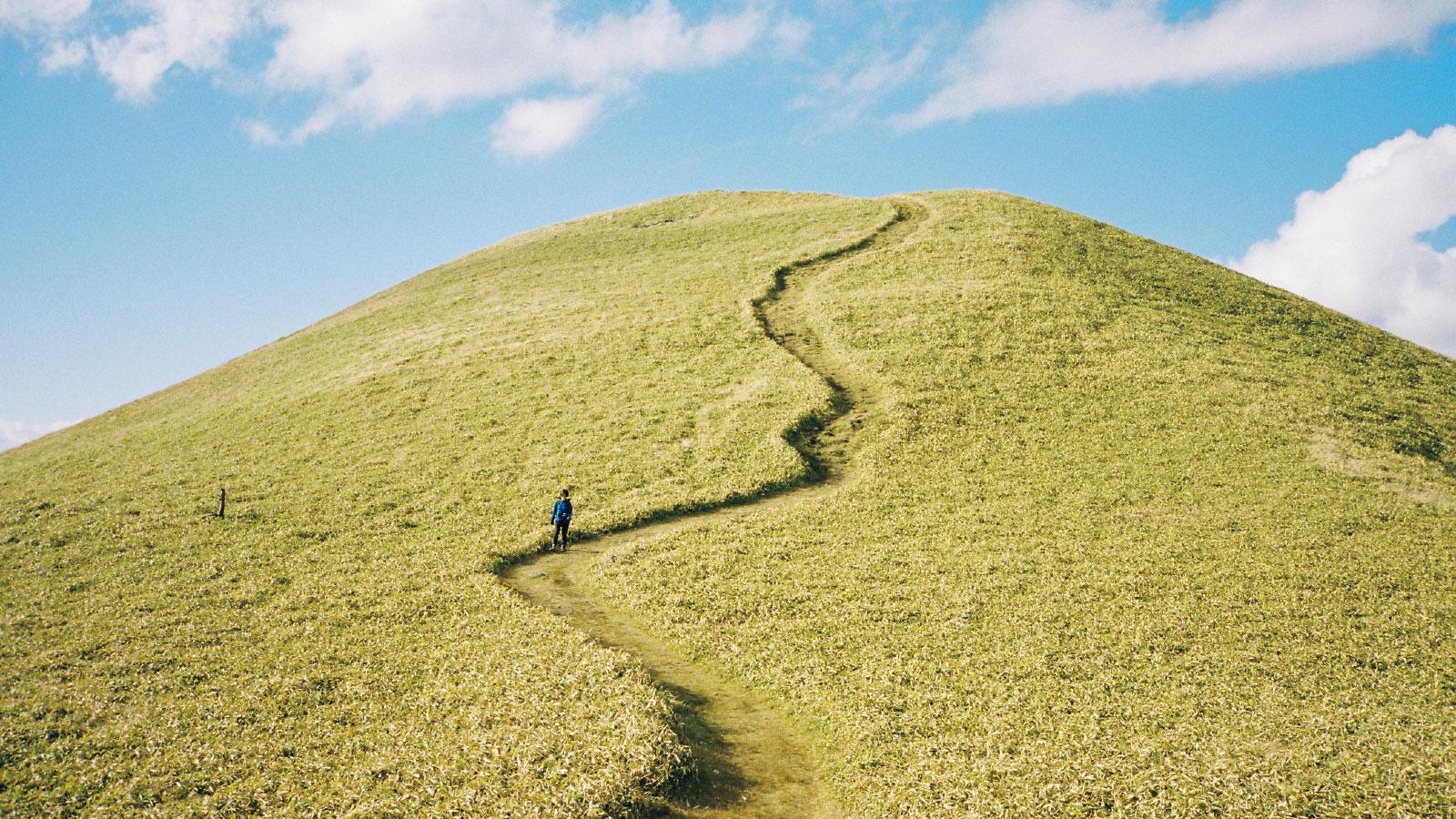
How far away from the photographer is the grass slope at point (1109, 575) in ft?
52.9

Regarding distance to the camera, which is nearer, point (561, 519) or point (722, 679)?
point (722, 679)

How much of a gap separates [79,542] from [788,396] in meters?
31.6

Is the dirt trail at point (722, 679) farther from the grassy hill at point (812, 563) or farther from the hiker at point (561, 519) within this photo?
the grassy hill at point (812, 563)

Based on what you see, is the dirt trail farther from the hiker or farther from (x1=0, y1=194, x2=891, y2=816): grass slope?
(x1=0, y1=194, x2=891, y2=816): grass slope

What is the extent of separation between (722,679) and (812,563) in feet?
23.3

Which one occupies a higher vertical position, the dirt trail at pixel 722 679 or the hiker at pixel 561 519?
the hiker at pixel 561 519

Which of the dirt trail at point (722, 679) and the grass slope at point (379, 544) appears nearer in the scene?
the dirt trail at point (722, 679)

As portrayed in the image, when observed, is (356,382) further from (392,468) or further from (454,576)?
(454,576)

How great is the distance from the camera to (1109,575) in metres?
25.0

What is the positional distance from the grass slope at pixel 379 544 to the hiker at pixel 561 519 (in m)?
1.49

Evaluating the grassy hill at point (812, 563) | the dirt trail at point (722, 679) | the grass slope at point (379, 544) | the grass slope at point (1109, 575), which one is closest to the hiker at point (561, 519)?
the dirt trail at point (722, 679)

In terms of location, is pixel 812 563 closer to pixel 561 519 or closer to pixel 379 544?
pixel 561 519

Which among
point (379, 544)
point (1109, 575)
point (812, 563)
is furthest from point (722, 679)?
point (379, 544)

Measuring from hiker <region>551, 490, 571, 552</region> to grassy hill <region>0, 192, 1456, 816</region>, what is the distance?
1.12 metres
